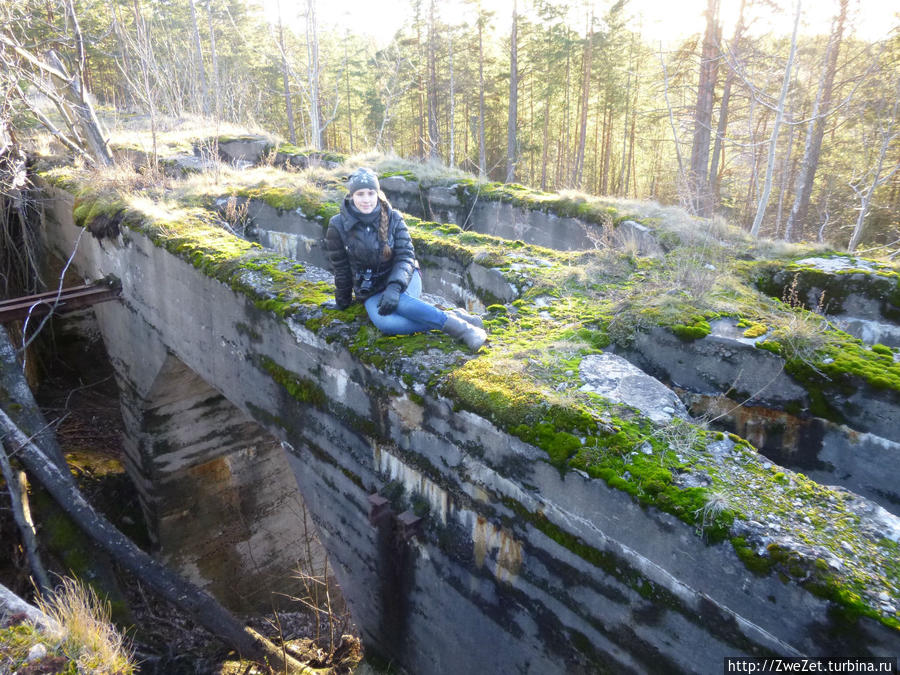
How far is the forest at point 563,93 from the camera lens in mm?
11555

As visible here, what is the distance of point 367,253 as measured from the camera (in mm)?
4152

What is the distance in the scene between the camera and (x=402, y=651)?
4.66 metres

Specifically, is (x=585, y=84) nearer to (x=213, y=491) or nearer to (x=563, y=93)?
(x=563, y=93)

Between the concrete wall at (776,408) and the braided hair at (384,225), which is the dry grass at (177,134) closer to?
the braided hair at (384,225)

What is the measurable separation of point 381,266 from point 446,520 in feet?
6.56

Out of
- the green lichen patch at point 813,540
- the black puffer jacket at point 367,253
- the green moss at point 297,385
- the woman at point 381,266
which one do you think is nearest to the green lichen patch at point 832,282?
the green lichen patch at point 813,540

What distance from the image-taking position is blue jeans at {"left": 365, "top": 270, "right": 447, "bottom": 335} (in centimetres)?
423

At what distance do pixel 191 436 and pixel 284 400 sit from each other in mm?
4799

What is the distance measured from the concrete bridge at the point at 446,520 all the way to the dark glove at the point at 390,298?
38cm

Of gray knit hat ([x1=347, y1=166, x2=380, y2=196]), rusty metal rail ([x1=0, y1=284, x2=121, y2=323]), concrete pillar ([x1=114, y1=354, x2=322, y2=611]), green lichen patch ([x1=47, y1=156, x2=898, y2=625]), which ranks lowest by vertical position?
concrete pillar ([x1=114, y1=354, x2=322, y2=611])

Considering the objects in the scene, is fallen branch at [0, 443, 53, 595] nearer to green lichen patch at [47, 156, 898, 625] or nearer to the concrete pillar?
green lichen patch at [47, 156, 898, 625]

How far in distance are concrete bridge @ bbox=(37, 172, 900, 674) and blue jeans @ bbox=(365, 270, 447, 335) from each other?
10.7 inches

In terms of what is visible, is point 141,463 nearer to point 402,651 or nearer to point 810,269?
point 402,651

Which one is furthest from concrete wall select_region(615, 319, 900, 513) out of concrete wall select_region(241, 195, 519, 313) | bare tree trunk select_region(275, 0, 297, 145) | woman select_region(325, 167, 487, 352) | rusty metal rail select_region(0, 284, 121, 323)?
bare tree trunk select_region(275, 0, 297, 145)
